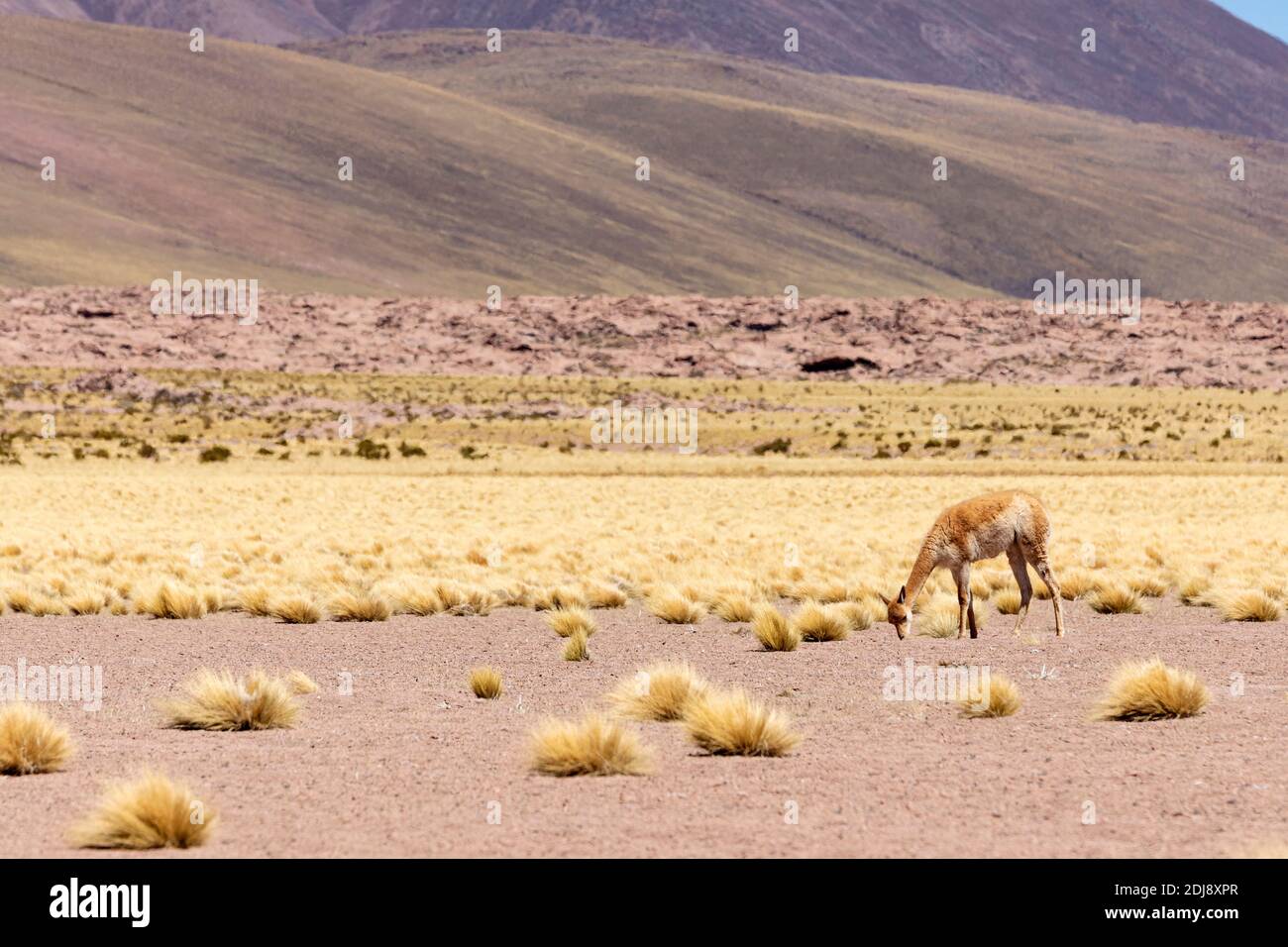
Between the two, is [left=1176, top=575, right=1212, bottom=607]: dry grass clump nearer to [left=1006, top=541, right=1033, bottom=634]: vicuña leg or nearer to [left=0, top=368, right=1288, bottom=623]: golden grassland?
[left=0, top=368, right=1288, bottom=623]: golden grassland

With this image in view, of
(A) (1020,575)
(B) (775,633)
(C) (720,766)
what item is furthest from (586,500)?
(C) (720,766)

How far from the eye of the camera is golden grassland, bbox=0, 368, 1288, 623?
20297 mm

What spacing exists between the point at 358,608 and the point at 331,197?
15175 centimetres

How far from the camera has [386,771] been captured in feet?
32.2

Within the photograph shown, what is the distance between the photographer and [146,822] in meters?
7.92

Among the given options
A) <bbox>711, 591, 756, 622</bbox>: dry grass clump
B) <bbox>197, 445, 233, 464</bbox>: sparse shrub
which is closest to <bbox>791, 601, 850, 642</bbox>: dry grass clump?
<bbox>711, 591, 756, 622</bbox>: dry grass clump

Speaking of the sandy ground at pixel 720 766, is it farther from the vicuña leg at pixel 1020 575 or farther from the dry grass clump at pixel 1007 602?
the dry grass clump at pixel 1007 602

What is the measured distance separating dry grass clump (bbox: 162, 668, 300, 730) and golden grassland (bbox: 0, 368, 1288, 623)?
422 centimetres

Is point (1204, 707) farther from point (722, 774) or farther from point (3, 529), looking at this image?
point (3, 529)

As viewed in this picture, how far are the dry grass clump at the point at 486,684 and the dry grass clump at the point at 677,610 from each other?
210 inches

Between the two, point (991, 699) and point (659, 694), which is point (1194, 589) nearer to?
point (991, 699)

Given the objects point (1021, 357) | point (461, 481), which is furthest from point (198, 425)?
point (1021, 357)

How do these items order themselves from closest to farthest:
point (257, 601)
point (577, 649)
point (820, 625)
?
point (577, 649) → point (820, 625) → point (257, 601)

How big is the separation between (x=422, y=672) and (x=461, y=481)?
2914 centimetres
